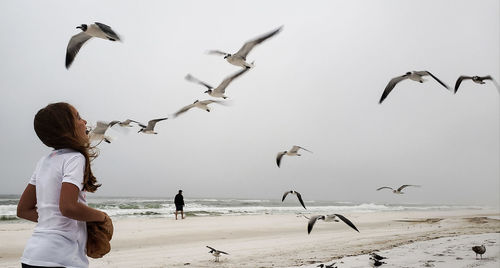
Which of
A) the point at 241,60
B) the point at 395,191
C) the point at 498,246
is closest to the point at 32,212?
the point at 241,60

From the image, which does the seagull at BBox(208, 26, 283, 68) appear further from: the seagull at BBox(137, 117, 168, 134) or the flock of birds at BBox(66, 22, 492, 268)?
the seagull at BBox(137, 117, 168, 134)

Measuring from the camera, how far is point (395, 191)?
49.6 ft

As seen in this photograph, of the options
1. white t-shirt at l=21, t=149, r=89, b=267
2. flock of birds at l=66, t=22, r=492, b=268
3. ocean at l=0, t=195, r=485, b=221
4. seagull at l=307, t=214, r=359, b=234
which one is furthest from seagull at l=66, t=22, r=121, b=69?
ocean at l=0, t=195, r=485, b=221

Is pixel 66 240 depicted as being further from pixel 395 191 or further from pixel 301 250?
pixel 395 191

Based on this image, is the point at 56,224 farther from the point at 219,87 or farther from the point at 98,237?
the point at 219,87

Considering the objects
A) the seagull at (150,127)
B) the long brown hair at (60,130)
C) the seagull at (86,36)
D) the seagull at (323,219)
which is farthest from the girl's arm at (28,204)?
the seagull at (150,127)

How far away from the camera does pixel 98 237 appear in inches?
87.3

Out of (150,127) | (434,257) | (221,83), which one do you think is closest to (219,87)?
(221,83)

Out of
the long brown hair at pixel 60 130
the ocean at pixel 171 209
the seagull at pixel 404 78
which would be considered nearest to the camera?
the long brown hair at pixel 60 130

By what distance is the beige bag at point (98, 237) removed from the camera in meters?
2.20

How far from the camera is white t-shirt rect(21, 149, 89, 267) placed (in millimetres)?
1998

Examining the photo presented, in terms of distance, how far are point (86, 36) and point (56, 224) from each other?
6.54 m

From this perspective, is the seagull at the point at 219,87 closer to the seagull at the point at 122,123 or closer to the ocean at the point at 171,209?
the seagull at the point at 122,123

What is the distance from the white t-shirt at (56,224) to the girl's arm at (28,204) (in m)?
0.21
